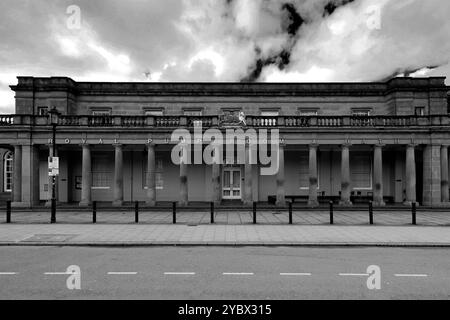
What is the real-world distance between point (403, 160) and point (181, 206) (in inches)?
710

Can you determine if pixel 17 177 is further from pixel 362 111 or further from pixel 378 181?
pixel 362 111

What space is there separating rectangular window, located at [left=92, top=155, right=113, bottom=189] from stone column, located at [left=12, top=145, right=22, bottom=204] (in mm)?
5083

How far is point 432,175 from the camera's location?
20.2m

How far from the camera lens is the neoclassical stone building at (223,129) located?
20.2 m

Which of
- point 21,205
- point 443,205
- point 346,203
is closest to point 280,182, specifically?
point 346,203

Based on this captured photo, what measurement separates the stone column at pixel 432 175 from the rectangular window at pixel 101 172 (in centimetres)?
2383

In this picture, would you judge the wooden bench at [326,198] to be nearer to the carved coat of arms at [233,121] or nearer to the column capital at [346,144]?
the column capital at [346,144]

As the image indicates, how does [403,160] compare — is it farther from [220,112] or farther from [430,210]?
[220,112]

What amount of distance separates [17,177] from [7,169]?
24.9ft

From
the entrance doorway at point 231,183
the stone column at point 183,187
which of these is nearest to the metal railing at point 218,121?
the stone column at point 183,187

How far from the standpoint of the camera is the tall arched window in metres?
25.7

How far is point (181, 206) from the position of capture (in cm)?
1977

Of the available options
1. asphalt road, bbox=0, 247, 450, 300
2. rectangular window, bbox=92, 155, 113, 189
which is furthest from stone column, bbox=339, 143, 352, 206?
rectangular window, bbox=92, 155, 113, 189

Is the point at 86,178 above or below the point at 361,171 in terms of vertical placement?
below
